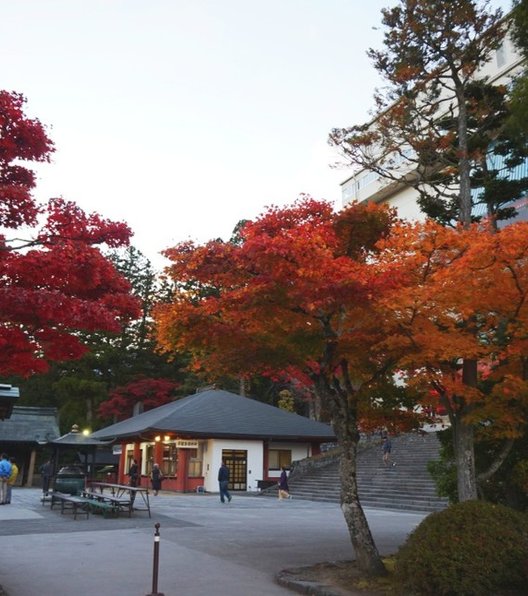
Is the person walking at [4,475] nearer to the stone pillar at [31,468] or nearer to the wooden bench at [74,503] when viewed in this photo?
the wooden bench at [74,503]

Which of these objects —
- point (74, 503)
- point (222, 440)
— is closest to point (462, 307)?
point (74, 503)

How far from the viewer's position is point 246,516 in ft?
62.5

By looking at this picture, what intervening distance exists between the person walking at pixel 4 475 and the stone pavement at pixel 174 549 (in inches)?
70.5

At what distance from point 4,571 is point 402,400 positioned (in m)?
7.62

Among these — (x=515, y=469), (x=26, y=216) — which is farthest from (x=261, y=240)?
(x=515, y=469)

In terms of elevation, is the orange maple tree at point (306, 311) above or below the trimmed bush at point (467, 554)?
above

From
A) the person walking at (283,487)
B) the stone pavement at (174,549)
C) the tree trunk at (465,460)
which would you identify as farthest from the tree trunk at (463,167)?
the person walking at (283,487)

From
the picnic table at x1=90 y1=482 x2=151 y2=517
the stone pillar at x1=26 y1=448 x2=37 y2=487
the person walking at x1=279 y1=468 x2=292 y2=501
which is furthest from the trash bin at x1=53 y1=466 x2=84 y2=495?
the stone pillar at x1=26 y1=448 x2=37 y2=487

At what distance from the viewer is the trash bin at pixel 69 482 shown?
23.9 m

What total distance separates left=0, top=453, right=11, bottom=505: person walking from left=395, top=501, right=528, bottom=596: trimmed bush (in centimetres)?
1800

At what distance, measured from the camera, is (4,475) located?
21859 millimetres

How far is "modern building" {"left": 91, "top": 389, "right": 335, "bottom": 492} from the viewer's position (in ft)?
108

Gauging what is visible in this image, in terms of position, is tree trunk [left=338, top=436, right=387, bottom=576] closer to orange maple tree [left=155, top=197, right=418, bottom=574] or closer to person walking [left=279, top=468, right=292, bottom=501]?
orange maple tree [left=155, top=197, right=418, bottom=574]

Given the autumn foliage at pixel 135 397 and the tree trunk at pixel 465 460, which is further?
the autumn foliage at pixel 135 397
